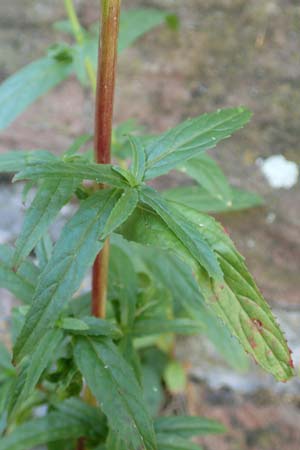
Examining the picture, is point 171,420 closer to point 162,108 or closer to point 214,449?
point 214,449

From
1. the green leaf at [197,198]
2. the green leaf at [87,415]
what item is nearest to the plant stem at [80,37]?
the green leaf at [197,198]

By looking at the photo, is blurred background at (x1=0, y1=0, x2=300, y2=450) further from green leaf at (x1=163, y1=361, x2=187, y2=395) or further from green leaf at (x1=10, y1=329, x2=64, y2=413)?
green leaf at (x1=10, y1=329, x2=64, y2=413)

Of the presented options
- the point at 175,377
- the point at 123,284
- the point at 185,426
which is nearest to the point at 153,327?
the point at 123,284

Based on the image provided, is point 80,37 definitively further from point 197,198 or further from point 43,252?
point 43,252

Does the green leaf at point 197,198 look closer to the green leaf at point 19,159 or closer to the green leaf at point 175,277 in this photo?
the green leaf at point 175,277

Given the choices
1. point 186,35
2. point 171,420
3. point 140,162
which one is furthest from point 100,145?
point 186,35

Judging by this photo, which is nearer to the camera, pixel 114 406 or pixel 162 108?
pixel 114 406
